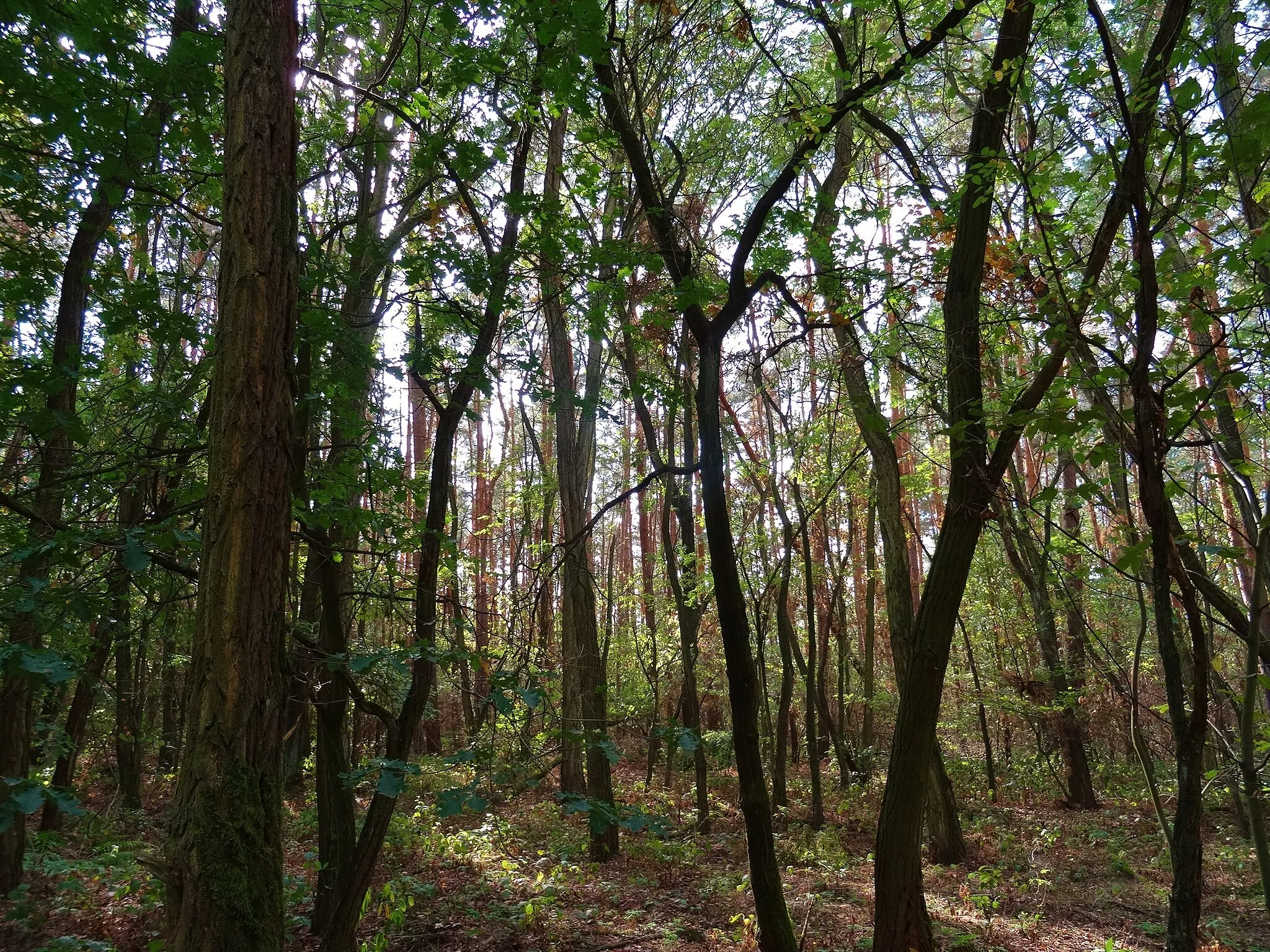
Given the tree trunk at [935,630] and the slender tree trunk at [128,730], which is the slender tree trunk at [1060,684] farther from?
the slender tree trunk at [128,730]

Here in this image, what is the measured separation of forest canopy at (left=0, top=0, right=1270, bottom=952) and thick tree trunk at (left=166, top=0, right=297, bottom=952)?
1 cm

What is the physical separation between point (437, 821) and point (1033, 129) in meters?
9.17

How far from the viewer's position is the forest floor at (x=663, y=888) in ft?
17.8

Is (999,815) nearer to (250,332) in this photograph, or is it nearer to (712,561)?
(712,561)

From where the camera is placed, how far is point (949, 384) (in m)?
4.25

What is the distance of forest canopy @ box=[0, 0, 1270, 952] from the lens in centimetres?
237

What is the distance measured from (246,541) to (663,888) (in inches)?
261

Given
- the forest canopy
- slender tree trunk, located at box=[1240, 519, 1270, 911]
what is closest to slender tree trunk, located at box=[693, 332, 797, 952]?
the forest canopy

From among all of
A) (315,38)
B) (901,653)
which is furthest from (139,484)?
(901,653)

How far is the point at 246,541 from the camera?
2.14 metres

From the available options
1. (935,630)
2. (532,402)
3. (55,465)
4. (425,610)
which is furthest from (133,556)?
(935,630)

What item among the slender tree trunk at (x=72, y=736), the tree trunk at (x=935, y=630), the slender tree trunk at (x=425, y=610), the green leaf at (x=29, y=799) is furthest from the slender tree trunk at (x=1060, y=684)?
the slender tree trunk at (x=72, y=736)

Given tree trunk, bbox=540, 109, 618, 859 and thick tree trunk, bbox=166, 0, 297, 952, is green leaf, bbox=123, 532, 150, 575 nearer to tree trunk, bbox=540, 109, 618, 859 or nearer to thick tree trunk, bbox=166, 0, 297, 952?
thick tree trunk, bbox=166, 0, 297, 952

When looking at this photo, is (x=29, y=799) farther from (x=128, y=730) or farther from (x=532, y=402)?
(x=128, y=730)
